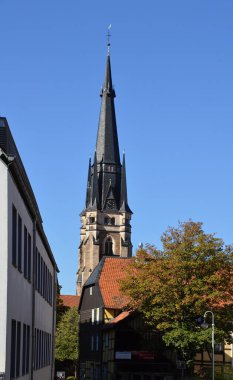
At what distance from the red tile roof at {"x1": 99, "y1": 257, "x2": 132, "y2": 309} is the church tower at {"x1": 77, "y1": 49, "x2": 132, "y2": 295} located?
262 feet

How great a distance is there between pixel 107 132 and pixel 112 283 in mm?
87609

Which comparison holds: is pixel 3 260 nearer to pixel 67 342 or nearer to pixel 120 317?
pixel 120 317

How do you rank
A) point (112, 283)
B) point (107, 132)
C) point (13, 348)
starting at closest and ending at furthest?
point (13, 348) → point (112, 283) → point (107, 132)

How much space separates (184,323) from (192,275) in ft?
9.30

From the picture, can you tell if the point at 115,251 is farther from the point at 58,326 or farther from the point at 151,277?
the point at 151,277

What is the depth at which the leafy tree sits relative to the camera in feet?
146

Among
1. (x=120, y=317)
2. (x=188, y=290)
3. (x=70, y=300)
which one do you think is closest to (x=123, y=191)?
(x=70, y=300)

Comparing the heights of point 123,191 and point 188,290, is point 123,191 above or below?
above

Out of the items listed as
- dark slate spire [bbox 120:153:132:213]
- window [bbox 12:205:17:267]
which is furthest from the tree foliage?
window [bbox 12:205:17:267]

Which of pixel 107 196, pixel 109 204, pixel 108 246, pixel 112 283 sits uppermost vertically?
pixel 107 196

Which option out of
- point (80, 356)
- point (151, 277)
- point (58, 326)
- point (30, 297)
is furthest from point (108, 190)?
point (30, 297)

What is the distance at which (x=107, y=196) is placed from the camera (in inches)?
5817

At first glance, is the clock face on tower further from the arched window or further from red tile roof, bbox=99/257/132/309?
red tile roof, bbox=99/257/132/309

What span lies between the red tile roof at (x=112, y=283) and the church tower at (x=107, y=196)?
262 feet
